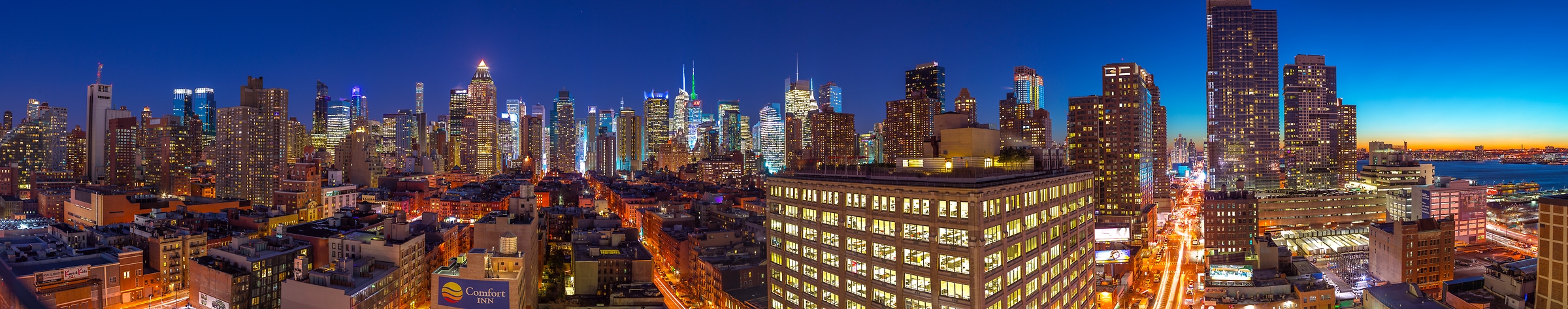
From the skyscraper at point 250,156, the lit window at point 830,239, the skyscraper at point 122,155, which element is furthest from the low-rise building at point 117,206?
the lit window at point 830,239

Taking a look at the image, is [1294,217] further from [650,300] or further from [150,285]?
[150,285]

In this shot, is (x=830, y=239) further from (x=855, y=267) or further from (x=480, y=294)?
(x=480, y=294)

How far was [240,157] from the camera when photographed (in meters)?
171

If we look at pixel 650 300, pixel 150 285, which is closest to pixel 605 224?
pixel 650 300

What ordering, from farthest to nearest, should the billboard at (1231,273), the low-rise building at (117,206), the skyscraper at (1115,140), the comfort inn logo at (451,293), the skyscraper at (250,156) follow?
the skyscraper at (250,156), the skyscraper at (1115,140), the low-rise building at (117,206), the billboard at (1231,273), the comfort inn logo at (451,293)

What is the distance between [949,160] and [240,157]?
188656 millimetres

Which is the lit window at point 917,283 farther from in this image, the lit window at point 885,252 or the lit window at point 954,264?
the lit window at point 885,252

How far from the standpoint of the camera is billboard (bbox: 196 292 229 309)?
6306 centimetres

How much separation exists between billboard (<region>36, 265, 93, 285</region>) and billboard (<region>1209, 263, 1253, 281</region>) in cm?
10407

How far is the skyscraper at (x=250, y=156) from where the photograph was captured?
557ft

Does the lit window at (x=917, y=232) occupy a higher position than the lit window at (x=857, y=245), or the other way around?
the lit window at (x=917, y=232)

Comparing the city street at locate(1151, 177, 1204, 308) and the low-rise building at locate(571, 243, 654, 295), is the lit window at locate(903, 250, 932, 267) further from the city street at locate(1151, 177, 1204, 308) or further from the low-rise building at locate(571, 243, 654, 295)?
the city street at locate(1151, 177, 1204, 308)

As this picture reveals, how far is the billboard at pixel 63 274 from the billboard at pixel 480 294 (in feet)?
126

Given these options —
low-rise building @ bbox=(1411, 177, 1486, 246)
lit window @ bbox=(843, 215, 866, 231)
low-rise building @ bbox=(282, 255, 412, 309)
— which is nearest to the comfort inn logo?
low-rise building @ bbox=(282, 255, 412, 309)
